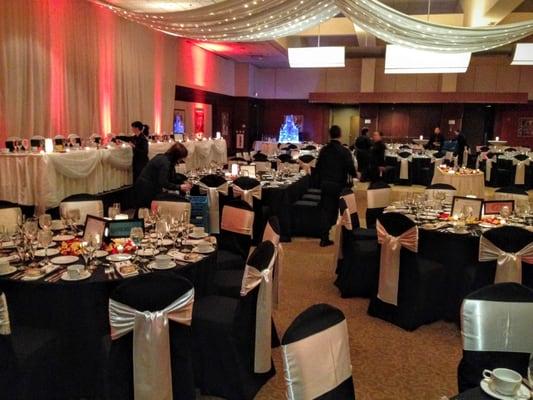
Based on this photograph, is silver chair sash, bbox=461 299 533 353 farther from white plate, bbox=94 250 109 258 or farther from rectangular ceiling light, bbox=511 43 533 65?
rectangular ceiling light, bbox=511 43 533 65

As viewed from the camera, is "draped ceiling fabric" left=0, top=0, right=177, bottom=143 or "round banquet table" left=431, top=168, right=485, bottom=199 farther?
"round banquet table" left=431, top=168, right=485, bottom=199

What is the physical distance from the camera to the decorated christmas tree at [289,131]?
20109 mm

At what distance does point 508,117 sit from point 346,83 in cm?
648

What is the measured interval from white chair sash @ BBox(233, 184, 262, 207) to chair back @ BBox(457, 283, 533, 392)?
13.4 ft

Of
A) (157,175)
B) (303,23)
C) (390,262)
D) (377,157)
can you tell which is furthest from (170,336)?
(377,157)

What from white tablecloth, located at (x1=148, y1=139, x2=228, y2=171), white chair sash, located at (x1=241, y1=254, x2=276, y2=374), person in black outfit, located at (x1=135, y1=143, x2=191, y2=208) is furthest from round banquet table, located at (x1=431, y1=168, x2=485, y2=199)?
white chair sash, located at (x1=241, y1=254, x2=276, y2=374)

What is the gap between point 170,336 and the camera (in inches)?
98.7

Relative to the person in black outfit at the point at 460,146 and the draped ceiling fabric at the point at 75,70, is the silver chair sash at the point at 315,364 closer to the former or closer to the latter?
the draped ceiling fabric at the point at 75,70

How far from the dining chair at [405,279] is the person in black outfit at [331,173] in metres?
2.47

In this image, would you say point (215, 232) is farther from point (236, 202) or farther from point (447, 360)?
point (447, 360)

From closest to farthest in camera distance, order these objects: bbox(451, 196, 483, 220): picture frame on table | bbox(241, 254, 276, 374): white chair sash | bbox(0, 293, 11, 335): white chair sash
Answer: bbox(0, 293, 11, 335): white chair sash < bbox(241, 254, 276, 374): white chair sash < bbox(451, 196, 483, 220): picture frame on table

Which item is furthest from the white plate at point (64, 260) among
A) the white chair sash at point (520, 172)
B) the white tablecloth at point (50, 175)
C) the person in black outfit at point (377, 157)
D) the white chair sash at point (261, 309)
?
the white chair sash at point (520, 172)

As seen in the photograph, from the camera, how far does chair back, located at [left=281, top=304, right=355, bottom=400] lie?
1.83 metres

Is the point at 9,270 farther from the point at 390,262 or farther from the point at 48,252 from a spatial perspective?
the point at 390,262
